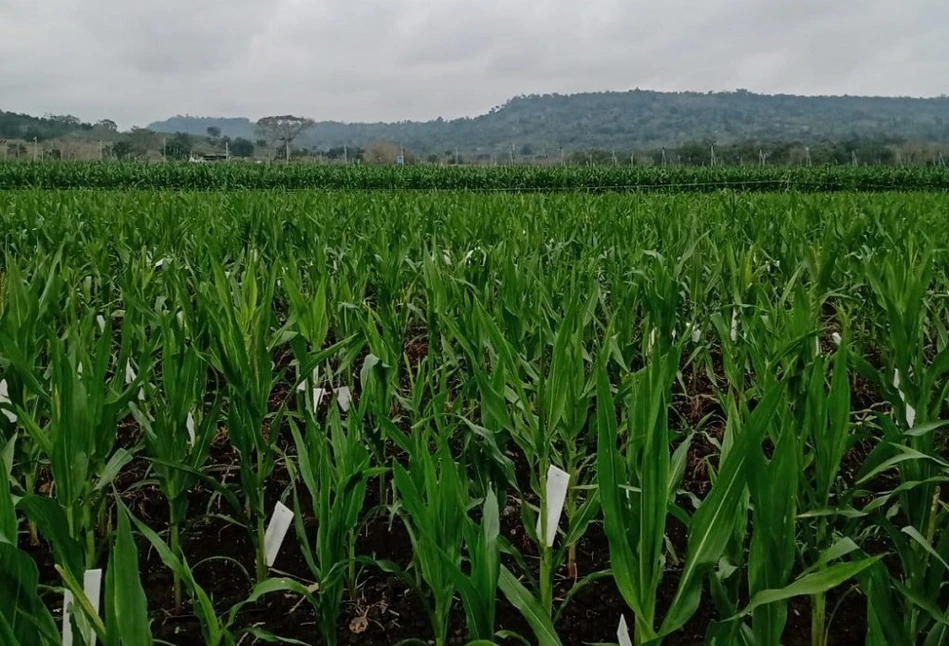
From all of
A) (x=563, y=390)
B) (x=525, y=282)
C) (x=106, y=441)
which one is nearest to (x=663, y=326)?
(x=525, y=282)

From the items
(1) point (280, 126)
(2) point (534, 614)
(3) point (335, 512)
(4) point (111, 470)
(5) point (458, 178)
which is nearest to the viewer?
(2) point (534, 614)

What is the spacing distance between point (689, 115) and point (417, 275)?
142 meters

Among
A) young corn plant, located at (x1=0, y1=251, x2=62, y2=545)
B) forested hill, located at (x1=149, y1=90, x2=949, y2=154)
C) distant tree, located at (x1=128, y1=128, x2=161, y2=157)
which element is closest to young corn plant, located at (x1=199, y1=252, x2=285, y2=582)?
young corn plant, located at (x1=0, y1=251, x2=62, y2=545)

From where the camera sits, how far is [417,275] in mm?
2684

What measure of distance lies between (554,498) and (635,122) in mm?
140705

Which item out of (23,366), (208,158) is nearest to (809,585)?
(23,366)

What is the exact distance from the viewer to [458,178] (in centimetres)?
2611

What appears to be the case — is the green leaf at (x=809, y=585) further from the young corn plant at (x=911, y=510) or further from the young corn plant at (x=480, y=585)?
the young corn plant at (x=480, y=585)

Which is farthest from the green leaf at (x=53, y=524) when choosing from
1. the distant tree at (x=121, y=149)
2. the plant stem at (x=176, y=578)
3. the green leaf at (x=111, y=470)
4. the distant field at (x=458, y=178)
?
the distant tree at (x=121, y=149)

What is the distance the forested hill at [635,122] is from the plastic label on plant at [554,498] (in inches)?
3989

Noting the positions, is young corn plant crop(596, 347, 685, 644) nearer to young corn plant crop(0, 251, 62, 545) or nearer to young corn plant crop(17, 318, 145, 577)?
young corn plant crop(17, 318, 145, 577)

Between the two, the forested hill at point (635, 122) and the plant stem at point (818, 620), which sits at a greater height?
the forested hill at point (635, 122)

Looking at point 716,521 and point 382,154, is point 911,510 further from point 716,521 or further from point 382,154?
point 382,154

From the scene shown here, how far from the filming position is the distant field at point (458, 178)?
2405 cm
